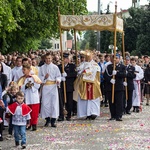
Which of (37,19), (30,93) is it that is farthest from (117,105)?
(37,19)

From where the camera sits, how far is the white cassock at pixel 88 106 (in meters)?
13.2

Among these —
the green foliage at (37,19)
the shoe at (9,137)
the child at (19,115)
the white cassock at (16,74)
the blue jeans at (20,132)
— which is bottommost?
the shoe at (9,137)

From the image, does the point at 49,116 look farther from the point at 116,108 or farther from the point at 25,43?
the point at 25,43

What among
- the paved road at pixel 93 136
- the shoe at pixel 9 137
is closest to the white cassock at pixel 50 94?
the paved road at pixel 93 136

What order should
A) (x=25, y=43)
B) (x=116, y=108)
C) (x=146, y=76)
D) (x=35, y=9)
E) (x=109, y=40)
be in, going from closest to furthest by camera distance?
(x=116, y=108), (x=146, y=76), (x=35, y=9), (x=25, y=43), (x=109, y=40)

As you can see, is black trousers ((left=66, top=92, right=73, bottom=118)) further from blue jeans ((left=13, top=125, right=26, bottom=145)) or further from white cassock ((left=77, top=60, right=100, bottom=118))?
blue jeans ((left=13, top=125, right=26, bottom=145))

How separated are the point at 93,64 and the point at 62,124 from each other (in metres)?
2.16

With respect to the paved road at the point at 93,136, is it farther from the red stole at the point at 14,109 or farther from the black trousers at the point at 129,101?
the black trousers at the point at 129,101

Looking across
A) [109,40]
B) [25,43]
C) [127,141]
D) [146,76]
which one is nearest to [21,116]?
[127,141]

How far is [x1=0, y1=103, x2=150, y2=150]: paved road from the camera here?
945 centimetres

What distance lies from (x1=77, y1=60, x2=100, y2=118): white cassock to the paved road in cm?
24

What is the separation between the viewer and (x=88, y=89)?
1334 centimetres

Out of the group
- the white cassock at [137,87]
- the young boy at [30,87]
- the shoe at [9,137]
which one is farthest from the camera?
the white cassock at [137,87]

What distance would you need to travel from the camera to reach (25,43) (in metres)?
32.0
